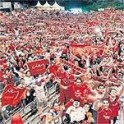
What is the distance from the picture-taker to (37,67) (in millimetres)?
22953

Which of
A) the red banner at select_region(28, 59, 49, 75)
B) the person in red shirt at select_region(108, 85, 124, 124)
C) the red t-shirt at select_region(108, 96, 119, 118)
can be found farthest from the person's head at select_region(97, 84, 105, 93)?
the red banner at select_region(28, 59, 49, 75)

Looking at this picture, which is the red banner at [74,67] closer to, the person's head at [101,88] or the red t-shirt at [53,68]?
the red t-shirt at [53,68]

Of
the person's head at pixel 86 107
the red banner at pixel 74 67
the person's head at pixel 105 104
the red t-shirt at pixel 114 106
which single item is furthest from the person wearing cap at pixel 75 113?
the red banner at pixel 74 67

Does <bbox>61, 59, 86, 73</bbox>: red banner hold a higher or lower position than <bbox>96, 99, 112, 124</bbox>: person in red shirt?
lower

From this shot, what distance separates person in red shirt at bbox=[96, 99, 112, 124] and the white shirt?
41 centimetres

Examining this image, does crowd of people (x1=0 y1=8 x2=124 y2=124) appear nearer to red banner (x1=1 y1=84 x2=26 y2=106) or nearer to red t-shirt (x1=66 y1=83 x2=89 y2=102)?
red t-shirt (x1=66 y1=83 x2=89 y2=102)

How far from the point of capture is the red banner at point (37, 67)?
2263 cm

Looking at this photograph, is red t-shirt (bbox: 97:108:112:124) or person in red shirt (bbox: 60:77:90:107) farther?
person in red shirt (bbox: 60:77:90:107)

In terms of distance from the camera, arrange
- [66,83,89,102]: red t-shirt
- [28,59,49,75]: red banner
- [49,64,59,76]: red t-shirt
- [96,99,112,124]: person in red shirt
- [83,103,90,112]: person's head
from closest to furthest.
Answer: [96,99,112,124]: person in red shirt < [83,103,90,112]: person's head < [66,83,89,102]: red t-shirt < [49,64,59,76]: red t-shirt < [28,59,49,75]: red banner

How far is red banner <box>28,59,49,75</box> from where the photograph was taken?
74.3 ft

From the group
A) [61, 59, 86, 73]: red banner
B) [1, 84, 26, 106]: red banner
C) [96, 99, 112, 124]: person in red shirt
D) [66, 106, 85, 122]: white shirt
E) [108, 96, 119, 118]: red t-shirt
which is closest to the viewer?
[96, 99, 112, 124]: person in red shirt

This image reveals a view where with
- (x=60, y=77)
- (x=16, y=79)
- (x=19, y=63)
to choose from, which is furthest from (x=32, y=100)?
(x=19, y=63)

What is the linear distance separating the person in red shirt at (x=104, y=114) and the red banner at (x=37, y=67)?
5885 millimetres

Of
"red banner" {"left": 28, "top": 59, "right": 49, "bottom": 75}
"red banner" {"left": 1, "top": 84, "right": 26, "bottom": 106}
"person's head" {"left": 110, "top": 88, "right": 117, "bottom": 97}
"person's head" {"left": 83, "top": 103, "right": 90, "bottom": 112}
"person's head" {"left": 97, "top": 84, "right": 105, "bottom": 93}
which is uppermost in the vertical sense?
"person's head" {"left": 110, "top": 88, "right": 117, "bottom": 97}
